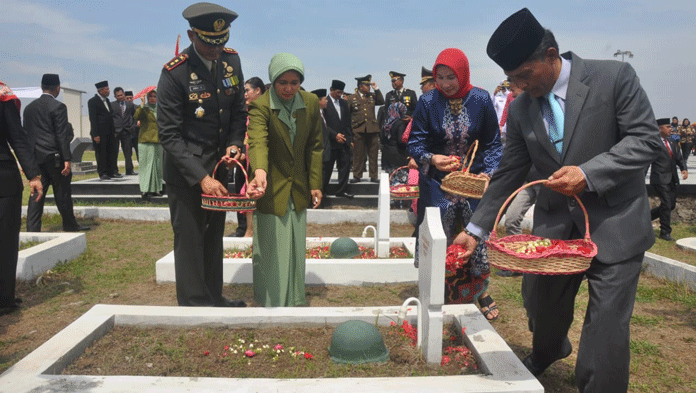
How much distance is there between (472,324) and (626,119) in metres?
1.83

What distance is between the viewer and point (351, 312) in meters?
4.32

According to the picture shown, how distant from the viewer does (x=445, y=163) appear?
15.8 feet

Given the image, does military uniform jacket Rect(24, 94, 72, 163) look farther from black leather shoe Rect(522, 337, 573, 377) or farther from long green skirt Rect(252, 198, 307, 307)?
black leather shoe Rect(522, 337, 573, 377)

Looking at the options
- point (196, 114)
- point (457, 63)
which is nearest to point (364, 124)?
point (457, 63)

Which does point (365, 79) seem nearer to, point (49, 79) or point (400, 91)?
point (400, 91)

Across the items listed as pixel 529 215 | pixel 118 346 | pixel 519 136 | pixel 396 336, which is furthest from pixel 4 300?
pixel 529 215

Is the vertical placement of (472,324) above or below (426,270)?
below

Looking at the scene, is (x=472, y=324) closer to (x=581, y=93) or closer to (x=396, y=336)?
(x=396, y=336)

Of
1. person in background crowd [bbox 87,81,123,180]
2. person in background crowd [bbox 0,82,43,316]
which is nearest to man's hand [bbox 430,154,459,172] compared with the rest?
person in background crowd [bbox 0,82,43,316]

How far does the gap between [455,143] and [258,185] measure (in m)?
1.68

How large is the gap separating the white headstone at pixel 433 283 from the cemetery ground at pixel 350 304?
0.74 metres

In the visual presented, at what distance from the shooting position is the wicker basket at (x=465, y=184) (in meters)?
4.54

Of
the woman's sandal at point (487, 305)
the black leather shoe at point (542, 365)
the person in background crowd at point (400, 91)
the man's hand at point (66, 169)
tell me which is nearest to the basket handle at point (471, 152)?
the woman's sandal at point (487, 305)

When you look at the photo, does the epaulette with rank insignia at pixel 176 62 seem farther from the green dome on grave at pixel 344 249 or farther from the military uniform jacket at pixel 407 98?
the military uniform jacket at pixel 407 98
